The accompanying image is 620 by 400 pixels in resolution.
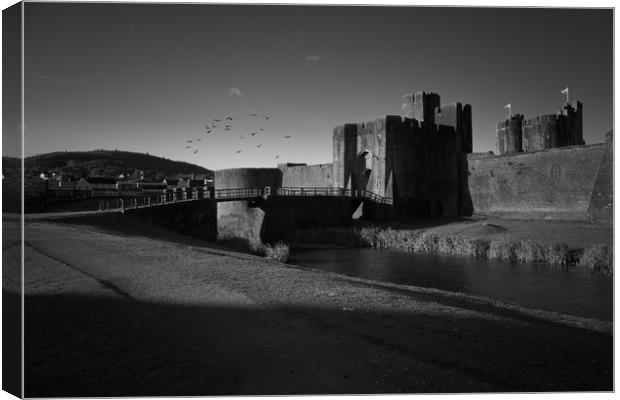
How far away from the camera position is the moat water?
12625 mm

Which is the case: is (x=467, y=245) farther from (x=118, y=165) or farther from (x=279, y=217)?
A: (x=118, y=165)

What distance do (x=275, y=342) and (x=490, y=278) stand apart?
12.8 metres

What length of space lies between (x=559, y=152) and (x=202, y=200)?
76.3 feet

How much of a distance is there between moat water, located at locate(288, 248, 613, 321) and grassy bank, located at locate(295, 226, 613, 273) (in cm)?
89

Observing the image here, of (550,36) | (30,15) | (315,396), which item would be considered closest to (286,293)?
(315,396)

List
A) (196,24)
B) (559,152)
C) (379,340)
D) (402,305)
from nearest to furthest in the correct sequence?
1. (379,340)
2. (402,305)
3. (196,24)
4. (559,152)

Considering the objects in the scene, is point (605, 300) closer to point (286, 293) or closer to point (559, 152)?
point (286, 293)

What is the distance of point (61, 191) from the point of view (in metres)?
27.6

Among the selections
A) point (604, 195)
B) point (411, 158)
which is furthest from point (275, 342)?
point (411, 158)

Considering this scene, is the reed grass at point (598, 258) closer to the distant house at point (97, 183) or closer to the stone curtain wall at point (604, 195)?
the stone curtain wall at point (604, 195)

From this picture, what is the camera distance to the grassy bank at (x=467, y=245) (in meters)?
17.9

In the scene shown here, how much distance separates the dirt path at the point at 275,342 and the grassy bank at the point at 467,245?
39.0ft

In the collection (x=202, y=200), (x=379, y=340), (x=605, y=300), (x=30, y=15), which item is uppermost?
Result: (x=30, y=15)

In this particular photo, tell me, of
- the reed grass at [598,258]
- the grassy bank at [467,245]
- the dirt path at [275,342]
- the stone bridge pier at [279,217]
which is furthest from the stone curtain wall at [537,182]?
the dirt path at [275,342]
